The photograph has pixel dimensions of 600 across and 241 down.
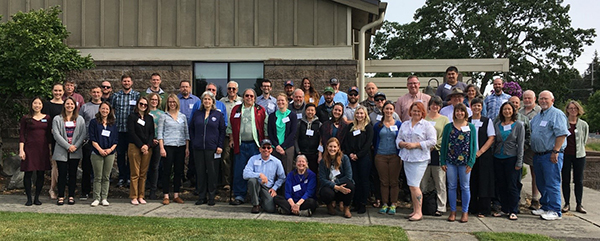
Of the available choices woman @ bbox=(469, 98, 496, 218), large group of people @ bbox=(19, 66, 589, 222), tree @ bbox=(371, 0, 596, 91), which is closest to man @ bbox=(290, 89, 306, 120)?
large group of people @ bbox=(19, 66, 589, 222)

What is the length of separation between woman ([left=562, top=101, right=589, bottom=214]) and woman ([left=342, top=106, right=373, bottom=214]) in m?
3.34

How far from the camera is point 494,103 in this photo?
879cm

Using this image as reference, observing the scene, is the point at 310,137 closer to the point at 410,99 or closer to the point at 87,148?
the point at 410,99

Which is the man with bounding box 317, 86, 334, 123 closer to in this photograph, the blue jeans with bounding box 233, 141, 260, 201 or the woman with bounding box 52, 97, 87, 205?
the blue jeans with bounding box 233, 141, 260, 201

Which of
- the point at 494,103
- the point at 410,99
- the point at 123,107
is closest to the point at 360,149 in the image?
the point at 410,99

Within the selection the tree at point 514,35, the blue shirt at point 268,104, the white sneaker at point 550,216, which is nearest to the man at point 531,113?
the white sneaker at point 550,216

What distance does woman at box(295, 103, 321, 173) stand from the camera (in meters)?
8.11

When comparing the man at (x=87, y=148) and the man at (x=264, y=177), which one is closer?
the man at (x=264, y=177)

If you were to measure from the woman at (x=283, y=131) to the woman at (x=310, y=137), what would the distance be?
4.6 inches

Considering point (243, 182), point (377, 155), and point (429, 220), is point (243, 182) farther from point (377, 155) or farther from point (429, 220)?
point (429, 220)

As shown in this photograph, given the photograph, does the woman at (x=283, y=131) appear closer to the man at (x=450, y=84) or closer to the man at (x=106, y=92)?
the man at (x=450, y=84)

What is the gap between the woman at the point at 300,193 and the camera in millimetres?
7461

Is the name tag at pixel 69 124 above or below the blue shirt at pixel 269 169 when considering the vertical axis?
above

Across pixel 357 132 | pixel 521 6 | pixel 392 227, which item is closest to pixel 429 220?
pixel 392 227
